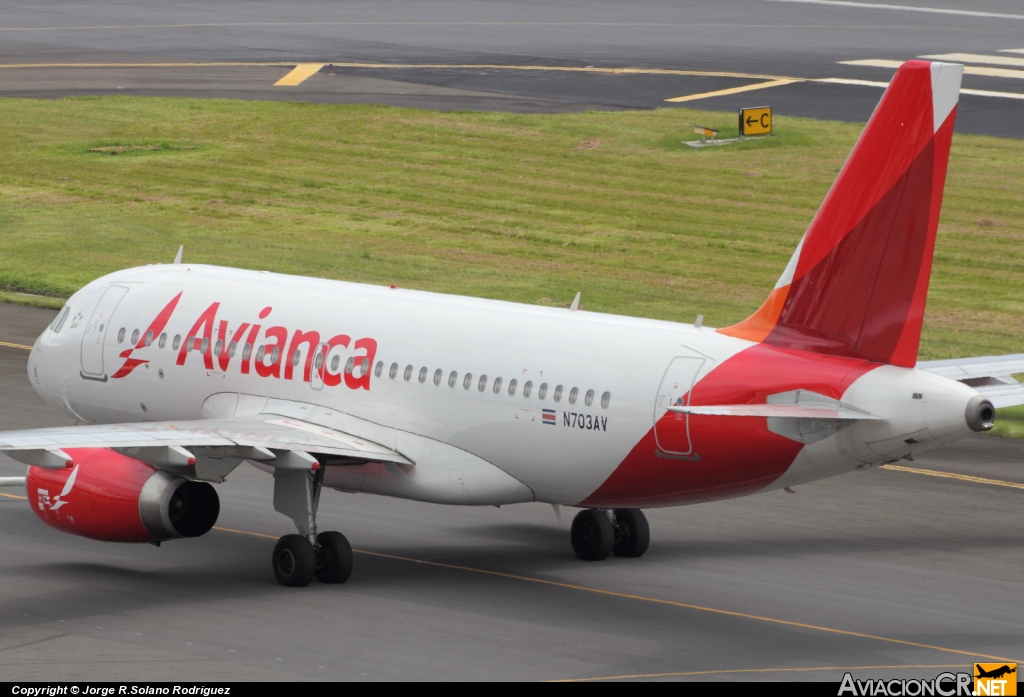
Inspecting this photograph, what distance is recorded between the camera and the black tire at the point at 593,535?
30.5 metres

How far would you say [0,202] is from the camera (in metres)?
67.1

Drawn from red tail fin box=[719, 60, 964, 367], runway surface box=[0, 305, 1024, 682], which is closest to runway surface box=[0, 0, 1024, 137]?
runway surface box=[0, 305, 1024, 682]

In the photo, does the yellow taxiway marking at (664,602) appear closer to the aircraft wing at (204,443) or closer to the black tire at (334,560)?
the black tire at (334,560)

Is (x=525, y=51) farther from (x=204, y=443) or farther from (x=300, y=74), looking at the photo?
(x=204, y=443)

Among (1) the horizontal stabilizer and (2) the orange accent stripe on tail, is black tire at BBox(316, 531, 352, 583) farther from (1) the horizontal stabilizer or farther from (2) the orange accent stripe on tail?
(2) the orange accent stripe on tail

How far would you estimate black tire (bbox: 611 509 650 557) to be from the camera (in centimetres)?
3069

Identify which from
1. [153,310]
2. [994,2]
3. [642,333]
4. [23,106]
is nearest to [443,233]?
[23,106]

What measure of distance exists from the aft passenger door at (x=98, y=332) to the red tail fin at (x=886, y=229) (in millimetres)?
14064

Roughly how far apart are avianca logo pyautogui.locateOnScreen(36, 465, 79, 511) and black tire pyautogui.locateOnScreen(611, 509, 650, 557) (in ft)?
31.7

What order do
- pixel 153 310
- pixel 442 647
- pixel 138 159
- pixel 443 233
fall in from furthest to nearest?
1. pixel 138 159
2. pixel 443 233
3. pixel 153 310
4. pixel 442 647

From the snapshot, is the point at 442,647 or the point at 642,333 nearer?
the point at 442,647

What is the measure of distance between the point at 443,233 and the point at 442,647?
129 ft

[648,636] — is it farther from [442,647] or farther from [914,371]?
[914,371]

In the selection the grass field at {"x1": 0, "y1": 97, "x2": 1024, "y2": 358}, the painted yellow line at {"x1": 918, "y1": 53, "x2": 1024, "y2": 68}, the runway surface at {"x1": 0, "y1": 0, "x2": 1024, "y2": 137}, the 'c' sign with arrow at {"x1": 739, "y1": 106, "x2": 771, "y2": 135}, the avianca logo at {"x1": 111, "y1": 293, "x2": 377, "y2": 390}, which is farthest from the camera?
the painted yellow line at {"x1": 918, "y1": 53, "x2": 1024, "y2": 68}
